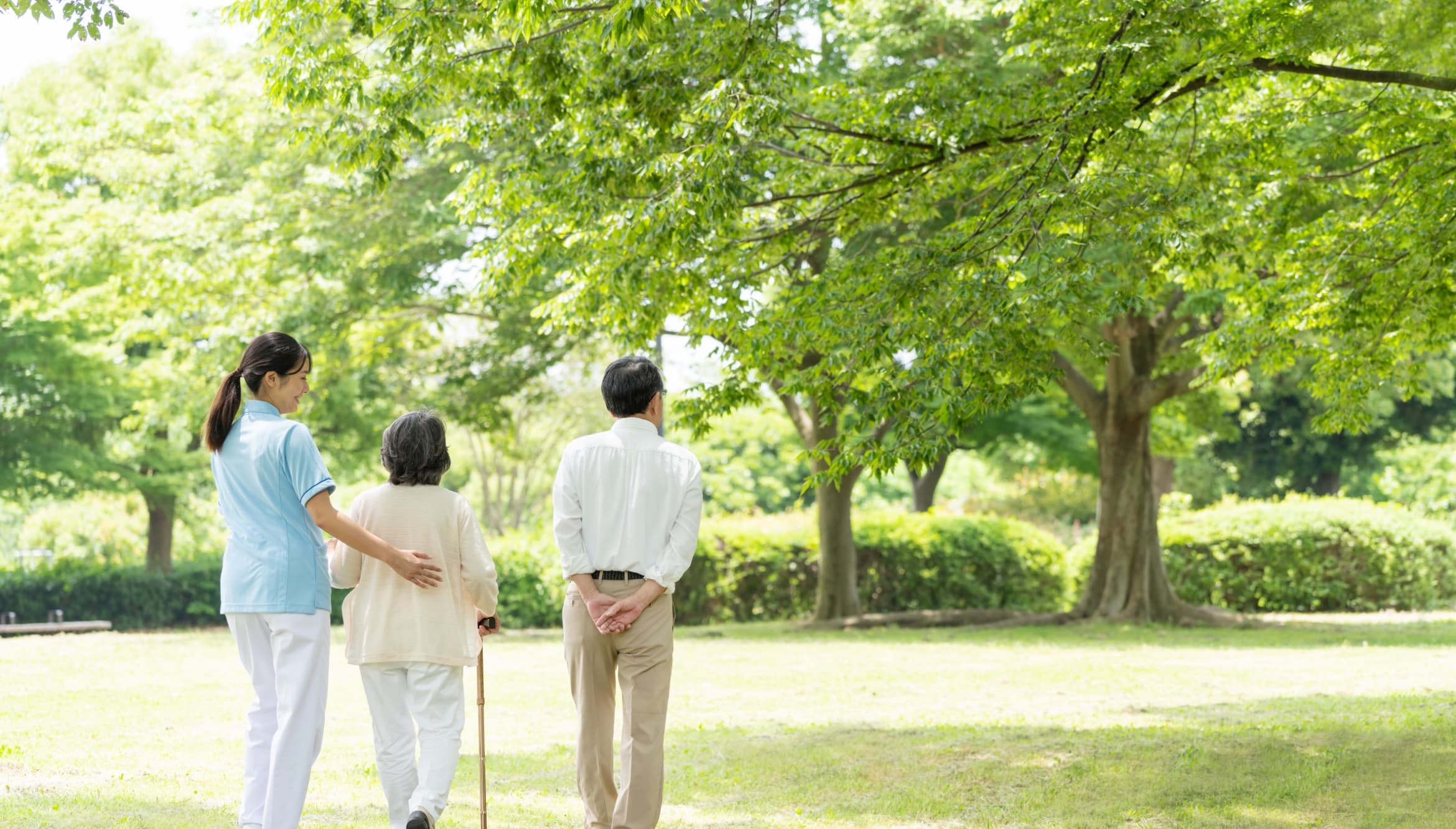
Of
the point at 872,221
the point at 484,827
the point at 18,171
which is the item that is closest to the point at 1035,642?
the point at 872,221

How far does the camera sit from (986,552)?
23.5 metres

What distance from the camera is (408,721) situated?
5105 mm

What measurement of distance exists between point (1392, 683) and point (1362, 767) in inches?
211

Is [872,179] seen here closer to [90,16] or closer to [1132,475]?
[90,16]

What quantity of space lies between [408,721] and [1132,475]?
16266mm

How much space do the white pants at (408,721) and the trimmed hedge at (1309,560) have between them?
2059cm

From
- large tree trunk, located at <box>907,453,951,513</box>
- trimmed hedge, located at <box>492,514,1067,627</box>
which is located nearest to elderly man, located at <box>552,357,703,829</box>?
trimmed hedge, located at <box>492,514,1067,627</box>

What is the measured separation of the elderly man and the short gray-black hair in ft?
1.60

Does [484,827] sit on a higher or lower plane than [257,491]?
lower

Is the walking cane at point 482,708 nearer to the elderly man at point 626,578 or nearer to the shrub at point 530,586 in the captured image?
the elderly man at point 626,578

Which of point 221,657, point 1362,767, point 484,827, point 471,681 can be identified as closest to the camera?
point 484,827

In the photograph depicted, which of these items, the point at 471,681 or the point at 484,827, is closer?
the point at 484,827

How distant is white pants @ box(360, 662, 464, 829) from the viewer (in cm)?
500

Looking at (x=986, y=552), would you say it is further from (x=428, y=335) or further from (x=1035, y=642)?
(x=428, y=335)
